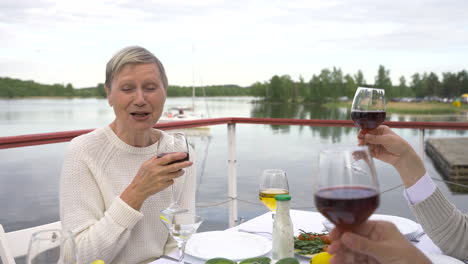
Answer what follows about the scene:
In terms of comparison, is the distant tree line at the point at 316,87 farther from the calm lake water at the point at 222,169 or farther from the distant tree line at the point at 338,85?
the calm lake water at the point at 222,169

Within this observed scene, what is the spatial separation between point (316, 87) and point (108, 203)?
6733cm

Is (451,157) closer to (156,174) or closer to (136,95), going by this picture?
(136,95)

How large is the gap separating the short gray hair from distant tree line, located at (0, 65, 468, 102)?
144 ft

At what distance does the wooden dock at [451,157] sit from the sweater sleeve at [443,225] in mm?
30267

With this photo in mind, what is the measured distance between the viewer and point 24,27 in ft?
236

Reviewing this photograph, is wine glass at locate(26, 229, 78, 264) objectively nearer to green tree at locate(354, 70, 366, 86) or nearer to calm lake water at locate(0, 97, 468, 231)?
calm lake water at locate(0, 97, 468, 231)

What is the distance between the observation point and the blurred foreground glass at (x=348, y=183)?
0.61 m

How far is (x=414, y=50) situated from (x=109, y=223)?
79845 mm

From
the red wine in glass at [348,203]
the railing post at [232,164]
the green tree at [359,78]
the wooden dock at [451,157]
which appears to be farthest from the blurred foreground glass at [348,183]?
the green tree at [359,78]

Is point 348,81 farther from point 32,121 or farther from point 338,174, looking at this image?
point 338,174

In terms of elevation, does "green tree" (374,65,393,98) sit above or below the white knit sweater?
above

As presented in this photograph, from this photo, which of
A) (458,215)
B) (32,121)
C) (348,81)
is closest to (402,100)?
(348,81)

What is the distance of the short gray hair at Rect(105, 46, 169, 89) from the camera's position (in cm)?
170

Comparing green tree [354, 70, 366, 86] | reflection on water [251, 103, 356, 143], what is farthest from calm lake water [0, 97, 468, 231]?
green tree [354, 70, 366, 86]
